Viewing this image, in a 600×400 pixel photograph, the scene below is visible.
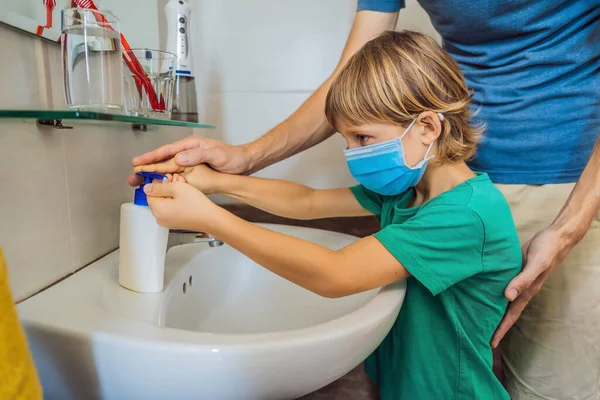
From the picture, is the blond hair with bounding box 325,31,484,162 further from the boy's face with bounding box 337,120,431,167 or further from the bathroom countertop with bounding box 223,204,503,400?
the bathroom countertop with bounding box 223,204,503,400

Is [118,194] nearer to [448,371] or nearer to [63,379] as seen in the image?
[63,379]

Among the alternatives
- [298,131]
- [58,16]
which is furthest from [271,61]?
[58,16]

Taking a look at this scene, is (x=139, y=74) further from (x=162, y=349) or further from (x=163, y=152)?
(x=162, y=349)

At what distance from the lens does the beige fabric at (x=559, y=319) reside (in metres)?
0.66

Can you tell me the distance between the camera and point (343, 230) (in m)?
1.04

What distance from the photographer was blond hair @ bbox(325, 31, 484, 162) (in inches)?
22.7

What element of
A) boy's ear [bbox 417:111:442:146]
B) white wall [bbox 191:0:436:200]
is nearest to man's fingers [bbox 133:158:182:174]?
boy's ear [bbox 417:111:442:146]

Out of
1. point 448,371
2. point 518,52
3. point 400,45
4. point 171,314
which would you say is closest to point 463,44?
point 518,52

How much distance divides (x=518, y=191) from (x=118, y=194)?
2.26 ft

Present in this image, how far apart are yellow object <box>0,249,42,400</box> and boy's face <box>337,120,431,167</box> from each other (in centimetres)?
45

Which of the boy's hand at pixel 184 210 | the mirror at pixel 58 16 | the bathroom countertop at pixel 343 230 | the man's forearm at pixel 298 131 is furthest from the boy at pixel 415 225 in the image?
the bathroom countertop at pixel 343 230

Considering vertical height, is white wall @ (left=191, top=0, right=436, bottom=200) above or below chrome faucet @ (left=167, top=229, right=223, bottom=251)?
above

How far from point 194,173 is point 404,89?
13.0 inches

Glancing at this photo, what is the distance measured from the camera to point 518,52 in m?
0.68
